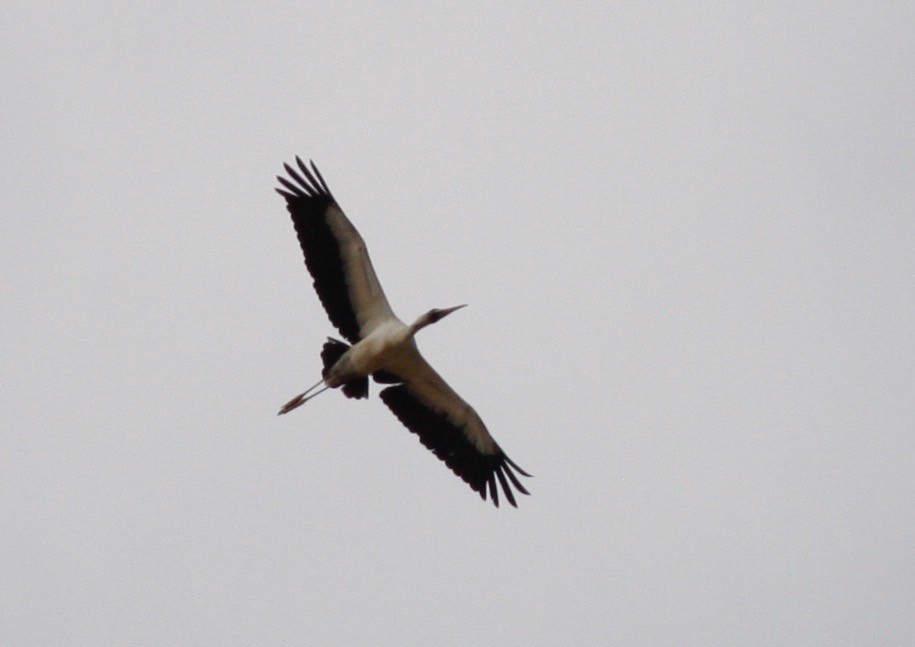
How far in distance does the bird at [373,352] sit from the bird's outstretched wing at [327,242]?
12 millimetres

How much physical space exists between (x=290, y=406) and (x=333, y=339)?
1.03m

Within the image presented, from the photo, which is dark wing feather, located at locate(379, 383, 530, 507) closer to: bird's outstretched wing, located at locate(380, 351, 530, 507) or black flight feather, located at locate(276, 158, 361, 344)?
bird's outstretched wing, located at locate(380, 351, 530, 507)

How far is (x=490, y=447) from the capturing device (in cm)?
2248

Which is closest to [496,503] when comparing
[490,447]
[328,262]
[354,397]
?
[490,447]

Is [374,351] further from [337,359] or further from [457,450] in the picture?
[457,450]

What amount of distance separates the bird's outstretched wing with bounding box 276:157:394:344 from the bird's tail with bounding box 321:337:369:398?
0.53m

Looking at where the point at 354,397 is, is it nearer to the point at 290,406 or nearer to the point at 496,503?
the point at 290,406

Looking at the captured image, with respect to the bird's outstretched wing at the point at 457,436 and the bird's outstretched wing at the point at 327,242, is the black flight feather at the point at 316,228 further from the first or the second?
the bird's outstretched wing at the point at 457,436

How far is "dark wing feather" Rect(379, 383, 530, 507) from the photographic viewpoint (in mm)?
22328

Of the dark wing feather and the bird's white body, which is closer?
the bird's white body

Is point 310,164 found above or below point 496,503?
above

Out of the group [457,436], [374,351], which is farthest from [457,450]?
[374,351]

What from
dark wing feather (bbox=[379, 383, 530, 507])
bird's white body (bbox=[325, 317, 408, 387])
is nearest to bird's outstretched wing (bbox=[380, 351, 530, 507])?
dark wing feather (bbox=[379, 383, 530, 507])

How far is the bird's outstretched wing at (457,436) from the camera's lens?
2225cm
